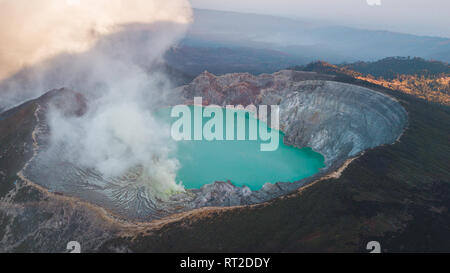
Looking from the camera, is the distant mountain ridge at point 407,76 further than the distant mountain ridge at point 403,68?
No

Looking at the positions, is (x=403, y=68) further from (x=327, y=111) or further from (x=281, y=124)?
(x=281, y=124)

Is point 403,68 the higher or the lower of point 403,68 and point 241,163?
the higher

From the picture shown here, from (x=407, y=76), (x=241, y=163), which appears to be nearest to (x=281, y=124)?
(x=241, y=163)

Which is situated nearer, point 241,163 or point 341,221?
point 341,221

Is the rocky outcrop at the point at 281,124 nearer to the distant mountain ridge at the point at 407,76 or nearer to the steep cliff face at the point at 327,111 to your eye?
the steep cliff face at the point at 327,111

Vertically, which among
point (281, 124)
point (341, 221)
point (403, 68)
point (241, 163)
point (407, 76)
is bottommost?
point (241, 163)

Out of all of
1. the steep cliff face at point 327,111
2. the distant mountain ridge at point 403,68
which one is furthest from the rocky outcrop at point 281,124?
the distant mountain ridge at point 403,68
